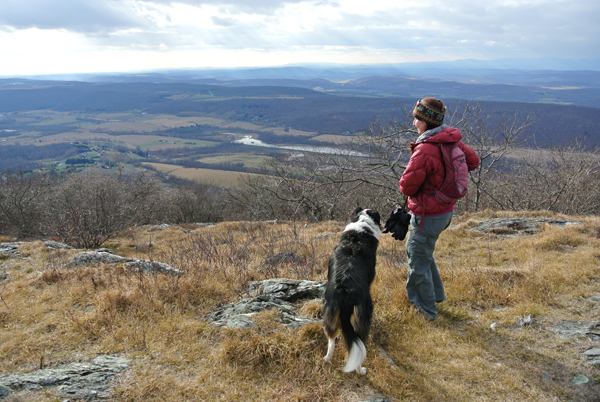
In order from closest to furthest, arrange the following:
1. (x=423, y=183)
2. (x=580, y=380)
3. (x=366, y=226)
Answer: (x=580, y=380) → (x=423, y=183) → (x=366, y=226)

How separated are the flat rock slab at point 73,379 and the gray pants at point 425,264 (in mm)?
3240

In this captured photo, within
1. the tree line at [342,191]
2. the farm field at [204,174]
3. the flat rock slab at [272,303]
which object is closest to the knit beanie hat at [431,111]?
the flat rock slab at [272,303]

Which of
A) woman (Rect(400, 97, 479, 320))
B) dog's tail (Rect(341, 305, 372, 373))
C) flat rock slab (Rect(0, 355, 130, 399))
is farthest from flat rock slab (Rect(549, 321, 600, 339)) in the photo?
flat rock slab (Rect(0, 355, 130, 399))

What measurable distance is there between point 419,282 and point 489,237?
4.41 metres

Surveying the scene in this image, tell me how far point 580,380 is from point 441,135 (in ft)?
8.66

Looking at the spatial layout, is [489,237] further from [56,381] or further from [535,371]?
[56,381]

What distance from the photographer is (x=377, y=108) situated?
106m

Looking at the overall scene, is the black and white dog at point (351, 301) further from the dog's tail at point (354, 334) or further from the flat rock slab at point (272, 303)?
the flat rock slab at point (272, 303)

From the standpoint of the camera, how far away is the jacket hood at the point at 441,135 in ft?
10.5

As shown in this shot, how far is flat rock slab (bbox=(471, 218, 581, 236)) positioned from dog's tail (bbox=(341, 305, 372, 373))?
628 cm

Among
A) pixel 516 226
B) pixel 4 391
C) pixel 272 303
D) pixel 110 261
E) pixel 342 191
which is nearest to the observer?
pixel 4 391

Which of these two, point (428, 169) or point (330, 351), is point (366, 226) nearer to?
point (428, 169)

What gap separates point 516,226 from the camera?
7832 mm

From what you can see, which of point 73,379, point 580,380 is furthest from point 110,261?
point 580,380
